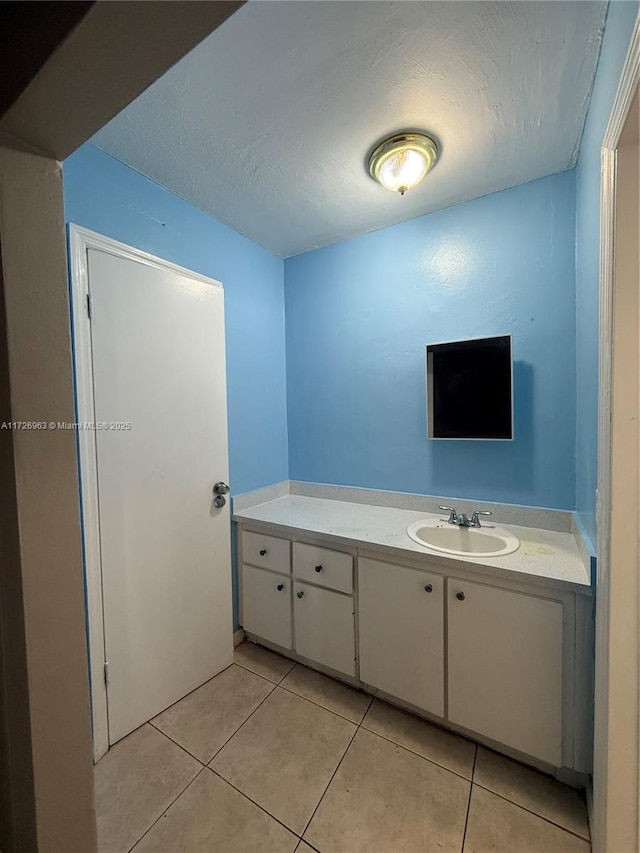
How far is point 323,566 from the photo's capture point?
66.6 inches

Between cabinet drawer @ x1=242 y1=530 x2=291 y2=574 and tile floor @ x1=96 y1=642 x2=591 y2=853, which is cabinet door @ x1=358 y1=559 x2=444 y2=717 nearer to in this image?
tile floor @ x1=96 y1=642 x2=591 y2=853

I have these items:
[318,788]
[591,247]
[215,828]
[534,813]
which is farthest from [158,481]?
[591,247]

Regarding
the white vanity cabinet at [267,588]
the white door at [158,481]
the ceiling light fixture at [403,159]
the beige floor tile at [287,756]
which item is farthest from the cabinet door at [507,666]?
the ceiling light fixture at [403,159]

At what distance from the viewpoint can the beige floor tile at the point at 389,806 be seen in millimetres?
1072

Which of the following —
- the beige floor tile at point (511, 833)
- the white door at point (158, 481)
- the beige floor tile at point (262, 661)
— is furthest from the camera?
the beige floor tile at point (262, 661)

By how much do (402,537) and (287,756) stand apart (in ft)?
3.30

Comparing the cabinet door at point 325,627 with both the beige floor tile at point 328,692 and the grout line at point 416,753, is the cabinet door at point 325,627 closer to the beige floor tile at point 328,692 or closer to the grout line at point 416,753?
the beige floor tile at point 328,692

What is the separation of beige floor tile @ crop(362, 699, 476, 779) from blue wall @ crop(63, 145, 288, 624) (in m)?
0.96

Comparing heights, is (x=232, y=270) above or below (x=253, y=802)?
above

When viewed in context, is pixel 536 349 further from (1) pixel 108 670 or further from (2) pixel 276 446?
(1) pixel 108 670

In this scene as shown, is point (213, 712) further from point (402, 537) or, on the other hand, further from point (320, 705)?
point (402, 537)

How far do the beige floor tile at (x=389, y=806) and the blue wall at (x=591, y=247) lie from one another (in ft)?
3.57

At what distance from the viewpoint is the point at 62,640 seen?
706 mm

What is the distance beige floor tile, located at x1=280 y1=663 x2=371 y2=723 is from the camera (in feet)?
5.14
